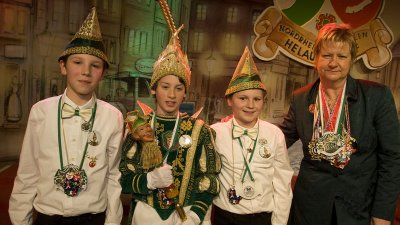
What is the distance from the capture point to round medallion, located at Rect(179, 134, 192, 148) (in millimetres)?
2035

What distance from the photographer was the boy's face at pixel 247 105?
2174 mm

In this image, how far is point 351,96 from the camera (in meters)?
2.03

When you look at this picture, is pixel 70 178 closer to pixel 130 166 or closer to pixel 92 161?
pixel 92 161

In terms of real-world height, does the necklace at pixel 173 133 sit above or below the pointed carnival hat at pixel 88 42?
below

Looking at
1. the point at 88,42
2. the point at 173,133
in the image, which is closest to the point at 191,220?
the point at 173,133

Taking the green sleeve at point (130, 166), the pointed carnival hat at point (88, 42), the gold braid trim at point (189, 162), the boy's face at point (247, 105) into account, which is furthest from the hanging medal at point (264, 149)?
the pointed carnival hat at point (88, 42)

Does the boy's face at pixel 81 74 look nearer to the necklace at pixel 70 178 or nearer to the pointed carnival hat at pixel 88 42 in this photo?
the pointed carnival hat at pixel 88 42

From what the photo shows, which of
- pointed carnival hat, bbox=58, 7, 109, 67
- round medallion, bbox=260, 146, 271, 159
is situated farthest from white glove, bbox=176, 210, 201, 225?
pointed carnival hat, bbox=58, 7, 109, 67

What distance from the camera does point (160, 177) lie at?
1.91m

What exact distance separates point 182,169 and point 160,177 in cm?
18

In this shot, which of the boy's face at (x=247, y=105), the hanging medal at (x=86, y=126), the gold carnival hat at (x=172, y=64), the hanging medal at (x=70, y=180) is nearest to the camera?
the hanging medal at (x=70, y=180)

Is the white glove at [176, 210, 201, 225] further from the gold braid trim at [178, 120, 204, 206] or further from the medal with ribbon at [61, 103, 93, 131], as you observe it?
the medal with ribbon at [61, 103, 93, 131]

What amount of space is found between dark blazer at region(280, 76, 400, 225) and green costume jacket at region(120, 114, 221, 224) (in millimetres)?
661

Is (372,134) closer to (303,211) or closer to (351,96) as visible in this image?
(351,96)
